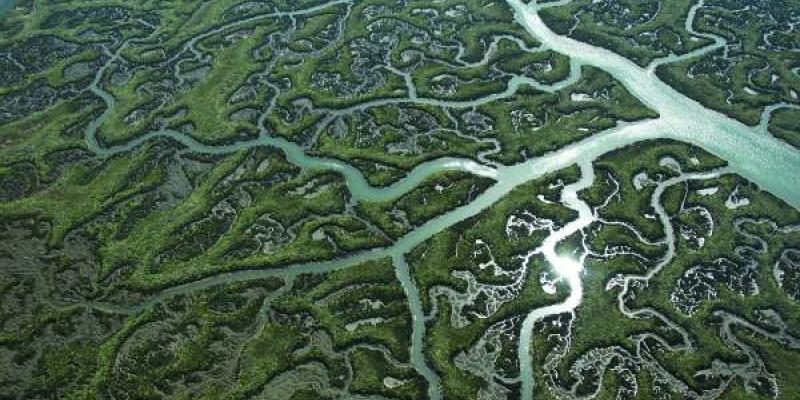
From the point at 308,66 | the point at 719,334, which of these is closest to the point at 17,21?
the point at 308,66

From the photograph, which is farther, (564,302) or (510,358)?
(564,302)

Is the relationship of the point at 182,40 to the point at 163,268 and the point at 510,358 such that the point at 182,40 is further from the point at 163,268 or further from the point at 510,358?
the point at 510,358

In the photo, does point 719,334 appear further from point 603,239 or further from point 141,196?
point 141,196

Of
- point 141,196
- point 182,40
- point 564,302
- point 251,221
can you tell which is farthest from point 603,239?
point 182,40

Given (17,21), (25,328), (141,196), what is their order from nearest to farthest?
1. (25,328)
2. (141,196)
3. (17,21)

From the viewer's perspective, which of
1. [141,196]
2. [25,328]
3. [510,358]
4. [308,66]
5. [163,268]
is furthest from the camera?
[308,66]

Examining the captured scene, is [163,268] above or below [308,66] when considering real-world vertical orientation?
below

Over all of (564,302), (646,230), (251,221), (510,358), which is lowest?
(251,221)
